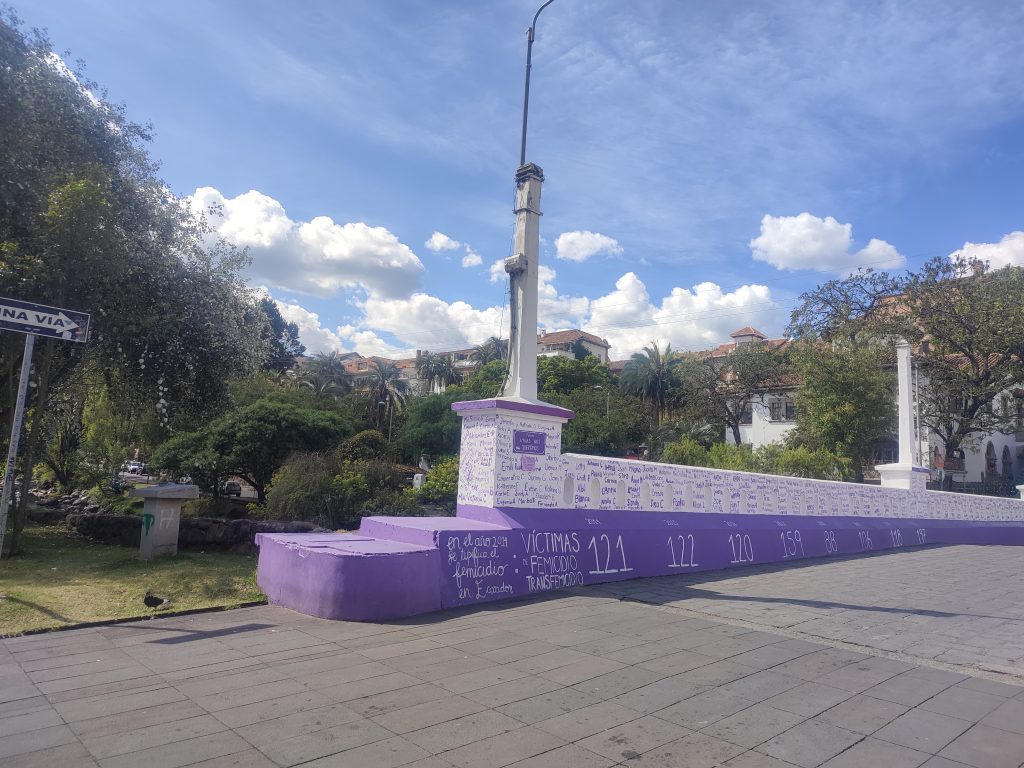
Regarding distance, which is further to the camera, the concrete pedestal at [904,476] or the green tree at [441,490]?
the concrete pedestal at [904,476]

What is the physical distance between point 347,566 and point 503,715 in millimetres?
2789

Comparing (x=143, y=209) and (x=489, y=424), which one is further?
(x=143, y=209)

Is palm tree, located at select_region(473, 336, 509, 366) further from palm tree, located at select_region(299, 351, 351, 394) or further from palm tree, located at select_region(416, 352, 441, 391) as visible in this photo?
palm tree, located at select_region(299, 351, 351, 394)

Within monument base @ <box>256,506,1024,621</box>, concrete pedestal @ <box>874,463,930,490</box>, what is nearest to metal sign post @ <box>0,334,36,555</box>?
monument base @ <box>256,506,1024,621</box>

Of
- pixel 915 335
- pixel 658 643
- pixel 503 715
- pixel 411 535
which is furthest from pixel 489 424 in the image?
pixel 915 335

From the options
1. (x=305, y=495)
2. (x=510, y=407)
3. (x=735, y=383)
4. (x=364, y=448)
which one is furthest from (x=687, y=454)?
(x=735, y=383)

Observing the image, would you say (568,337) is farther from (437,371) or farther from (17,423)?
(17,423)

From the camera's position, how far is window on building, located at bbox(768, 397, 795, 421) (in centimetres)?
4491

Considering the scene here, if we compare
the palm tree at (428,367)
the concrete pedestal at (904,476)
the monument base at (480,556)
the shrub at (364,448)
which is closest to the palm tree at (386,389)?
the palm tree at (428,367)

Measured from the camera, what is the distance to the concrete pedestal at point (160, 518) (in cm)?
1054

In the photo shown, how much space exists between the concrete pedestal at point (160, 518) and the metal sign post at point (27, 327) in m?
4.06

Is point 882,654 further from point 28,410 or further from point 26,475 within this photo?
point 28,410

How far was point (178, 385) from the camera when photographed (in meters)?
12.8

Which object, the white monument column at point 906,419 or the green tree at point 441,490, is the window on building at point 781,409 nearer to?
the white monument column at point 906,419
